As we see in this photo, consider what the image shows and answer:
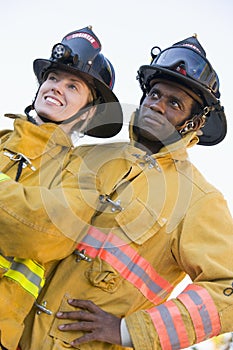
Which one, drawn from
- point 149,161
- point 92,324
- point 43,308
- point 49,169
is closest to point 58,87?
point 49,169

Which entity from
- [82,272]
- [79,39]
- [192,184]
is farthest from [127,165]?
[79,39]

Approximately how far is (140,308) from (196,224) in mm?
726

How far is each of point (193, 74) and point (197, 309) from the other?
6.19 ft

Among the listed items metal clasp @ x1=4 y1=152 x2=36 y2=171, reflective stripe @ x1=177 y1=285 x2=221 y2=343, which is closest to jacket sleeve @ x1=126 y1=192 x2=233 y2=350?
reflective stripe @ x1=177 y1=285 x2=221 y2=343

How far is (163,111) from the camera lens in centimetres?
415

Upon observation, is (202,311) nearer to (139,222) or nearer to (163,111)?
(139,222)

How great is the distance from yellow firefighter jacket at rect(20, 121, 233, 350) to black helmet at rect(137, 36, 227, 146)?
2.28ft

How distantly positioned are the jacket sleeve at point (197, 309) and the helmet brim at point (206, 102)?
1.35 m

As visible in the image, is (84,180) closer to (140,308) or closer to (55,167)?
(55,167)

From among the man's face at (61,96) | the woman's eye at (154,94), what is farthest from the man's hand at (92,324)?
the woman's eye at (154,94)

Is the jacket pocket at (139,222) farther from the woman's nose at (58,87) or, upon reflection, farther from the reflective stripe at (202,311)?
the woman's nose at (58,87)

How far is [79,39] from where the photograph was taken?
414 cm

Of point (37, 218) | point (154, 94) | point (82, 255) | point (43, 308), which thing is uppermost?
point (154, 94)

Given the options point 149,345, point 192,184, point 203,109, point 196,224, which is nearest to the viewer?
point 149,345
